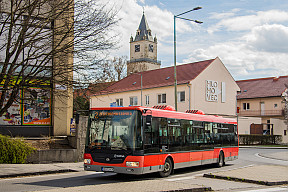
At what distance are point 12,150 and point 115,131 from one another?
646 centimetres

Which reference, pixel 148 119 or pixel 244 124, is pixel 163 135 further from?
pixel 244 124

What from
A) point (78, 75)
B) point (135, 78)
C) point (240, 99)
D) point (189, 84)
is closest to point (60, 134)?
point (78, 75)

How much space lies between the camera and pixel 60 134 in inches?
839

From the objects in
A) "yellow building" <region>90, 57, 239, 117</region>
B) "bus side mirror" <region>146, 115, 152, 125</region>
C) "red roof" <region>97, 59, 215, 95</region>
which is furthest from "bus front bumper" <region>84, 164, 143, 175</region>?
"red roof" <region>97, 59, 215, 95</region>

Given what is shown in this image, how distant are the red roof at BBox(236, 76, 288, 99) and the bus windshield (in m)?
55.8

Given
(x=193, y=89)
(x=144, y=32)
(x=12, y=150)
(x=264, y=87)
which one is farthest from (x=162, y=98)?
(x=144, y=32)

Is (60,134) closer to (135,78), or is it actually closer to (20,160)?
(20,160)

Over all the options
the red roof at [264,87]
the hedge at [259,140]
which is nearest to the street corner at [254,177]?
the hedge at [259,140]

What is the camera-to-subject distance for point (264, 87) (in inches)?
2660

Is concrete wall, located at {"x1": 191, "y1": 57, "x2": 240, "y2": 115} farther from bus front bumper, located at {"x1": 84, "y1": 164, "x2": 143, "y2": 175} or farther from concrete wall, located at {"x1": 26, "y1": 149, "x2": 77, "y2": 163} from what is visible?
bus front bumper, located at {"x1": 84, "y1": 164, "x2": 143, "y2": 175}

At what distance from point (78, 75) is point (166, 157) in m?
4.90

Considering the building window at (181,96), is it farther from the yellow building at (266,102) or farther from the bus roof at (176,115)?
the bus roof at (176,115)

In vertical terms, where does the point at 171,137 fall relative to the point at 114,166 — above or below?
above

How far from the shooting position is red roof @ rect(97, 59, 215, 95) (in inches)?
1935
